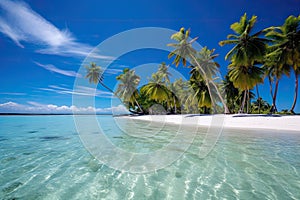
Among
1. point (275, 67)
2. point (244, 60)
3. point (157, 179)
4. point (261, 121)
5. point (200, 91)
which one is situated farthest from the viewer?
point (200, 91)

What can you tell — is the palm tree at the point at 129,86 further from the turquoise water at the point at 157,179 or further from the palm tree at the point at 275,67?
the turquoise water at the point at 157,179

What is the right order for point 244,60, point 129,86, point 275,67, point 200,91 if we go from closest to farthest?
point 244,60 < point 275,67 < point 200,91 < point 129,86

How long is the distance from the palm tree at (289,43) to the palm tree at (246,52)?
66.9 inches

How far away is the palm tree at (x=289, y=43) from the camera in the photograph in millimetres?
17188

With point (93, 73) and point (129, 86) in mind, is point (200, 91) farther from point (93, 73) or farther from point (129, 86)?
point (93, 73)

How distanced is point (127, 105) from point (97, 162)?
40.0 meters

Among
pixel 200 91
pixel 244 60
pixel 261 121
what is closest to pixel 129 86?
pixel 200 91

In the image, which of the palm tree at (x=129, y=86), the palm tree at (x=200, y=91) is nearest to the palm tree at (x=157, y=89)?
the palm tree at (x=129, y=86)

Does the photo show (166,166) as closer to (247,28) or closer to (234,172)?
(234,172)

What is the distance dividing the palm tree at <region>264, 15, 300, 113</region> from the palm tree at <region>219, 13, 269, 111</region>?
66.9 inches

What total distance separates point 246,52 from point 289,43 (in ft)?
16.5

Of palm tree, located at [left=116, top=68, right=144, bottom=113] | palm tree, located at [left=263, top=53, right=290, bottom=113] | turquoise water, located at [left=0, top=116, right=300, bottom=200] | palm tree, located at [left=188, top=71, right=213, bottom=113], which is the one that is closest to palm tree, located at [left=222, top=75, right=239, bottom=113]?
palm tree, located at [left=188, top=71, right=213, bottom=113]

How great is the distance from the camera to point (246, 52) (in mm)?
17266

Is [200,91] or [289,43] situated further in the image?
[200,91]
